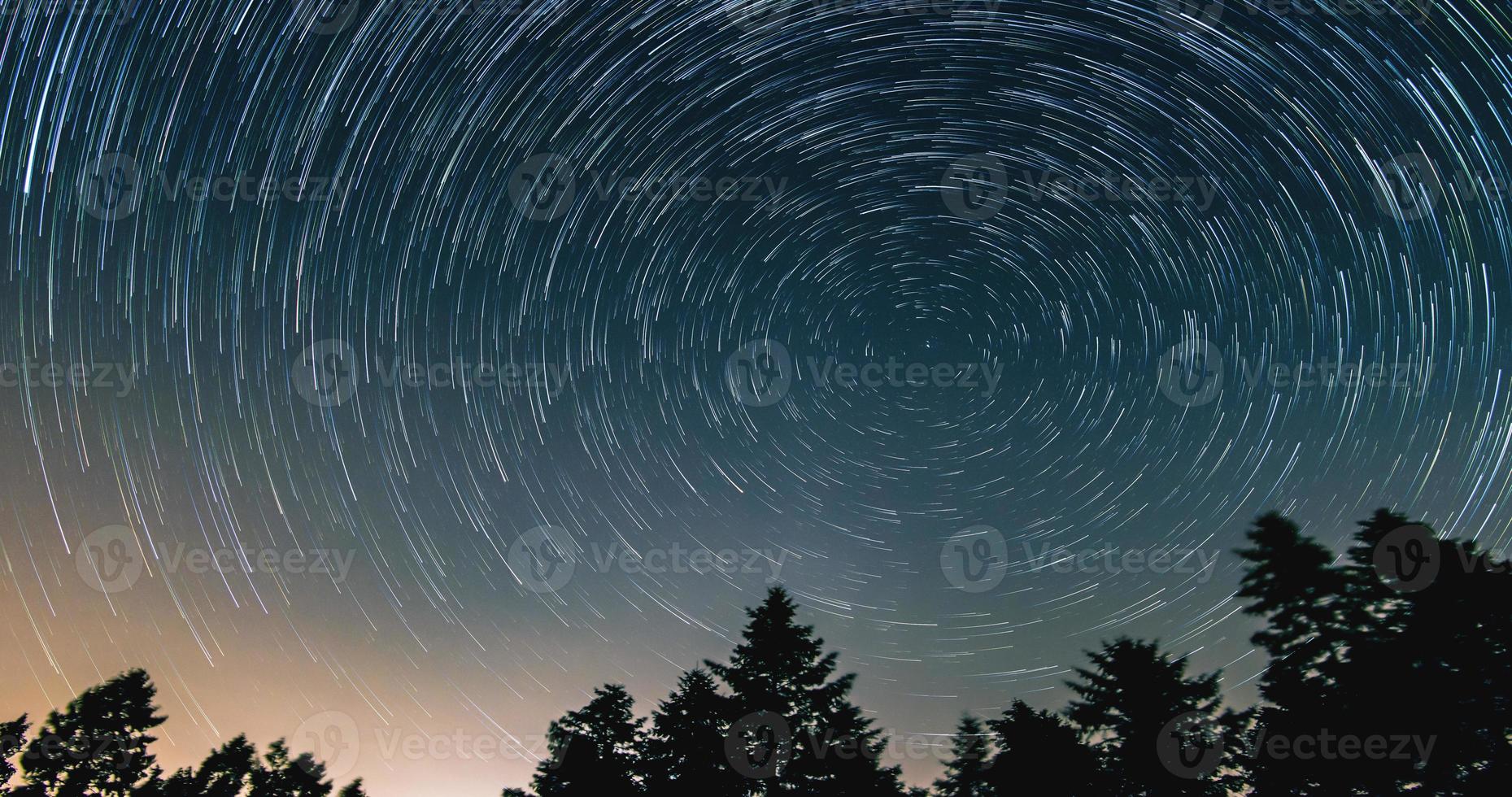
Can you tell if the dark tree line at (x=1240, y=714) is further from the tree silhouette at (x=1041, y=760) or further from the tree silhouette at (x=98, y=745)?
the tree silhouette at (x=98, y=745)

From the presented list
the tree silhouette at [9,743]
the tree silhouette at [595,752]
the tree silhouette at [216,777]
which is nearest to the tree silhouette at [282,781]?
the tree silhouette at [216,777]

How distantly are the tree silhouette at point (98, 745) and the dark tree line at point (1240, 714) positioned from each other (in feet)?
55.4

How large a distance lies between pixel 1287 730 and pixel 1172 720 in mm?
2311

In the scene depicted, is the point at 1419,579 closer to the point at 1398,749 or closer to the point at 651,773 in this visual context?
the point at 1398,749

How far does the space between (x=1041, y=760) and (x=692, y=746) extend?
8505mm

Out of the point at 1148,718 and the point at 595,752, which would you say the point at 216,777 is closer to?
the point at 595,752

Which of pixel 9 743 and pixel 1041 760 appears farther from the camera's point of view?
pixel 9 743

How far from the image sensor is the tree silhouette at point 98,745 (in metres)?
21.9

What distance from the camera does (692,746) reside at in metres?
15.8

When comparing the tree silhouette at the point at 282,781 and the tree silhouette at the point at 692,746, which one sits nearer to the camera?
the tree silhouette at the point at 692,746

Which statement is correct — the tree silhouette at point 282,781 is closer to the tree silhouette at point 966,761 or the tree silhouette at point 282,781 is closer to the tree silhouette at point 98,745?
the tree silhouette at point 98,745

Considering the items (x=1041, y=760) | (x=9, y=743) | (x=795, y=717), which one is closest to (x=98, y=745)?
(x=9, y=743)

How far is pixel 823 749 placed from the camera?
1507cm

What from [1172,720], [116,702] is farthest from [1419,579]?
[116,702]
